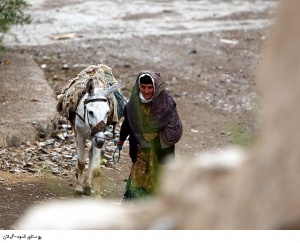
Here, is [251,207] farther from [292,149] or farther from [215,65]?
[215,65]

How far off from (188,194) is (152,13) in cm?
1893

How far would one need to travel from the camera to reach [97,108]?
8469mm

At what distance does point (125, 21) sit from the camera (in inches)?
784

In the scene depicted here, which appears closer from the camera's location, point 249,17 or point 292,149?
point 292,149

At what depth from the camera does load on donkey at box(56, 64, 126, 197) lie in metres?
8.52

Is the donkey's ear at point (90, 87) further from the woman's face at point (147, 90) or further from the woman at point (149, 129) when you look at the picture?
the woman's face at point (147, 90)

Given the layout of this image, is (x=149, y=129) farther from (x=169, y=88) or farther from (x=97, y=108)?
(x=169, y=88)

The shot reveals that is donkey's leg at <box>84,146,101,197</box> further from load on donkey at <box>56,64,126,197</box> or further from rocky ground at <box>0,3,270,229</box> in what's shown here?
rocky ground at <box>0,3,270,229</box>

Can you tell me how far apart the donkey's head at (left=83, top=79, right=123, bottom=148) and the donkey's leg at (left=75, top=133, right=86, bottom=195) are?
1.86 ft

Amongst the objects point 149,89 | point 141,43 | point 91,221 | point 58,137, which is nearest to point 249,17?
point 141,43

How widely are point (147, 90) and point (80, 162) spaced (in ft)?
6.61

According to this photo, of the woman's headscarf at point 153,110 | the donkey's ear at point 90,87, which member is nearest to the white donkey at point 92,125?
the donkey's ear at point 90,87

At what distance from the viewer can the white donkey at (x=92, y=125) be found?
27.8 feet

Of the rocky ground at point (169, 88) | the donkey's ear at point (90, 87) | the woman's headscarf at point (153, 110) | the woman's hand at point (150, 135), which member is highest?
the woman's headscarf at point (153, 110)
